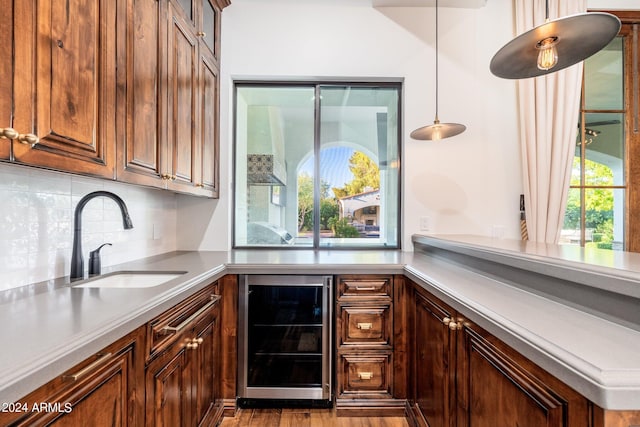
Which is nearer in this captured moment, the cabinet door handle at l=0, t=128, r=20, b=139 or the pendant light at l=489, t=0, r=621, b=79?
the cabinet door handle at l=0, t=128, r=20, b=139

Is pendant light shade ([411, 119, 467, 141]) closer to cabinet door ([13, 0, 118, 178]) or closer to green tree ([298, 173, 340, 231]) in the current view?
green tree ([298, 173, 340, 231])

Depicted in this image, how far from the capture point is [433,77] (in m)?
2.61

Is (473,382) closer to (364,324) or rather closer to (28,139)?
(364,324)

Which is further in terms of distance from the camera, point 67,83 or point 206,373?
point 206,373

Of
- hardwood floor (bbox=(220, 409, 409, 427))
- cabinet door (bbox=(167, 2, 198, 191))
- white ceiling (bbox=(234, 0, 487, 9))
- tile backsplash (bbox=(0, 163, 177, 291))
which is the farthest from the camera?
white ceiling (bbox=(234, 0, 487, 9))

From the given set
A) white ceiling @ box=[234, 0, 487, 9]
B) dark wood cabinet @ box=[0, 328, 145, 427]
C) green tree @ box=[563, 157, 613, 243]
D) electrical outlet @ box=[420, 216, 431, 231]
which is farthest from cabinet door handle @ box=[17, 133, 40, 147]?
green tree @ box=[563, 157, 613, 243]

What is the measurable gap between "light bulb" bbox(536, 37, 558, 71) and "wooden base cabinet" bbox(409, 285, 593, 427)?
1.07m

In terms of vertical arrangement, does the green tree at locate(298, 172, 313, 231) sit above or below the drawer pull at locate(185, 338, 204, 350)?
above

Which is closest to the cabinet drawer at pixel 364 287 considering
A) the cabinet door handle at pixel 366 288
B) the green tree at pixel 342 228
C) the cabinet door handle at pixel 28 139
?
the cabinet door handle at pixel 366 288

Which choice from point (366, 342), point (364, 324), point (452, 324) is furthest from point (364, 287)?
point (452, 324)

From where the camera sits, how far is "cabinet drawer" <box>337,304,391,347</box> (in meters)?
1.95

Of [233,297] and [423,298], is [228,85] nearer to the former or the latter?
[233,297]

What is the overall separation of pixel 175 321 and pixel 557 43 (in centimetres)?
185

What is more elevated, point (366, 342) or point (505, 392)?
point (505, 392)
